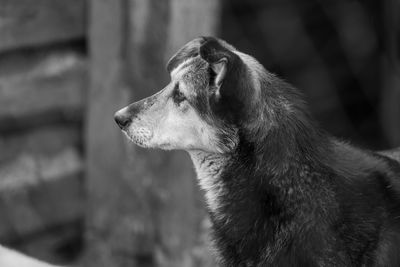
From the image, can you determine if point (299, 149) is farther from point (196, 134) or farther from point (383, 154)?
point (383, 154)

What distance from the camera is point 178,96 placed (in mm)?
2348

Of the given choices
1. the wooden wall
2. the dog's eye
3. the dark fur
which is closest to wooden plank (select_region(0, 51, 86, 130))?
the wooden wall

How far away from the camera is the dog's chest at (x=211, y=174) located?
232cm

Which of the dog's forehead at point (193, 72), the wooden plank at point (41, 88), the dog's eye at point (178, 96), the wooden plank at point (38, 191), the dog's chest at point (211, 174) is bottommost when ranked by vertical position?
the wooden plank at point (38, 191)

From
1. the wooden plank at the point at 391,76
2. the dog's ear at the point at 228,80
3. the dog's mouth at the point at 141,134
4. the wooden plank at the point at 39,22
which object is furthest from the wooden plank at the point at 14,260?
the wooden plank at the point at 391,76

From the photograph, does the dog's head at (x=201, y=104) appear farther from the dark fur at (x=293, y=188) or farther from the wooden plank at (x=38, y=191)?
the wooden plank at (x=38, y=191)

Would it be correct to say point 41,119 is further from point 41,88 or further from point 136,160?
point 136,160

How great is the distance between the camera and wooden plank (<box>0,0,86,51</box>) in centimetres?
318

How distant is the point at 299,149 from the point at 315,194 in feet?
0.41

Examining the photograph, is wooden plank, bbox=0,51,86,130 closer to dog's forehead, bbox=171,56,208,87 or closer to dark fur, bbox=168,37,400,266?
dog's forehead, bbox=171,56,208,87

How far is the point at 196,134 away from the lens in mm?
2316

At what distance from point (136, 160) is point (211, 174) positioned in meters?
1.20

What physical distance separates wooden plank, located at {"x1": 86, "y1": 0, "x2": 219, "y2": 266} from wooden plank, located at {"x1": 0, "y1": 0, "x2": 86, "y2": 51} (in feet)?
0.26

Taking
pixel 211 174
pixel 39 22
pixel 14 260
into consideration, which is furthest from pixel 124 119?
pixel 39 22
